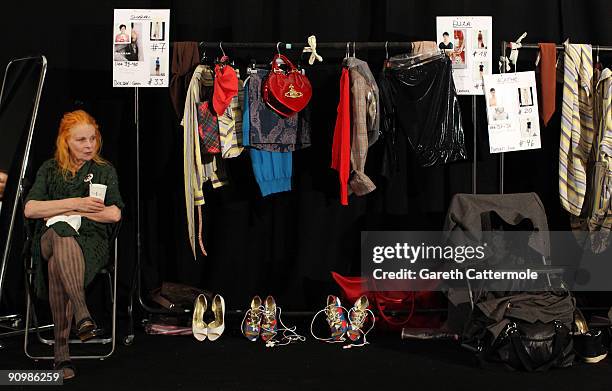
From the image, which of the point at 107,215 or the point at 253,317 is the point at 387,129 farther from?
the point at 107,215

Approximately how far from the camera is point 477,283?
401 centimetres

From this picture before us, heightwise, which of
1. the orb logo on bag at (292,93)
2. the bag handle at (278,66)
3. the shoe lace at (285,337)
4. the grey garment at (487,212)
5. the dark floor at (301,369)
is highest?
the bag handle at (278,66)

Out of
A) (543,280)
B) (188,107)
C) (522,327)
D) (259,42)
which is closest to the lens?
(522,327)

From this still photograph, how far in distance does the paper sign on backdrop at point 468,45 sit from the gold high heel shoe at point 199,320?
1934 millimetres

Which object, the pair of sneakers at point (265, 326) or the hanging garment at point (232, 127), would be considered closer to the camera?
the pair of sneakers at point (265, 326)

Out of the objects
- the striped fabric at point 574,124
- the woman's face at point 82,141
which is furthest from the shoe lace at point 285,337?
the striped fabric at point 574,124

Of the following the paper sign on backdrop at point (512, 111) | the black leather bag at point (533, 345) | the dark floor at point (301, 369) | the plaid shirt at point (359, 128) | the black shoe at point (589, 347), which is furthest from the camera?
the paper sign on backdrop at point (512, 111)

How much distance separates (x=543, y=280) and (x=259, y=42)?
219 cm

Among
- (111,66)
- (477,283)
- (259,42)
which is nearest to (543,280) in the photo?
(477,283)

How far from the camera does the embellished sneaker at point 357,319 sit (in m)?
4.29

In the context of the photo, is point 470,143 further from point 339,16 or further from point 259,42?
point 259,42

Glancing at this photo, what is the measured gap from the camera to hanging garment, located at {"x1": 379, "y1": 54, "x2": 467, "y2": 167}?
14.7 ft

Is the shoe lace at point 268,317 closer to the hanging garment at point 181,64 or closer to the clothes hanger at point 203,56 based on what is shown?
the hanging garment at point 181,64

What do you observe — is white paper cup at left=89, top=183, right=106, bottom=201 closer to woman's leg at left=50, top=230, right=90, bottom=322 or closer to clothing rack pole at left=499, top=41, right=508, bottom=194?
woman's leg at left=50, top=230, right=90, bottom=322
